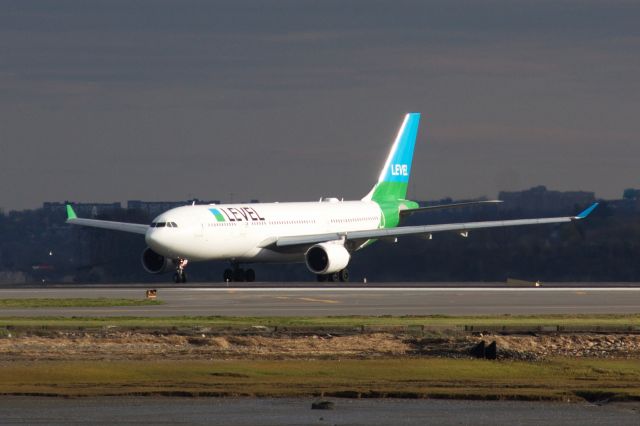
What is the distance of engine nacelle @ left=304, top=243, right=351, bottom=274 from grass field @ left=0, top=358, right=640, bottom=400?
4528 centimetres

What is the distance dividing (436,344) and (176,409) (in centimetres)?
1079

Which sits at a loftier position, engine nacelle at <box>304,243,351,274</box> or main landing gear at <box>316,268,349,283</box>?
engine nacelle at <box>304,243,351,274</box>

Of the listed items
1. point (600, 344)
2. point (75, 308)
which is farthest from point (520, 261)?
point (600, 344)

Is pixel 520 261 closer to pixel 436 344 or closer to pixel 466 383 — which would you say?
pixel 436 344

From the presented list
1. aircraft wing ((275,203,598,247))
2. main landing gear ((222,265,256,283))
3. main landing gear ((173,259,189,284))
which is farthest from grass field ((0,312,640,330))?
main landing gear ((222,265,256,283))

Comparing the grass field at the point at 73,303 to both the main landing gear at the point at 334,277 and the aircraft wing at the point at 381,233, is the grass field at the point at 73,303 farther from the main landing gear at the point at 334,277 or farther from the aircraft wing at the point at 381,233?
the aircraft wing at the point at 381,233

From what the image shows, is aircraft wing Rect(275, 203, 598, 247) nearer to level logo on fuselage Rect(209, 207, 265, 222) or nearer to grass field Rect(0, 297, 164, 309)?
level logo on fuselage Rect(209, 207, 265, 222)

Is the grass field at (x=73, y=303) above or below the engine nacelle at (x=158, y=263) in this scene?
below

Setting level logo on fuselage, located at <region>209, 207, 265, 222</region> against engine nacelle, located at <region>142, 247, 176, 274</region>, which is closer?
level logo on fuselage, located at <region>209, 207, 265, 222</region>

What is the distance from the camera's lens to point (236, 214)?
7306cm

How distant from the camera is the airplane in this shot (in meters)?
69.6

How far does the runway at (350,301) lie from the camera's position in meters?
44.3

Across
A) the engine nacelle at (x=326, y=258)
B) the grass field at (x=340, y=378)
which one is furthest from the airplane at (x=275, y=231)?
the grass field at (x=340, y=378)

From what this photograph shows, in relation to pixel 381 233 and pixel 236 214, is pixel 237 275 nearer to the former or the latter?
pixel 236 214
